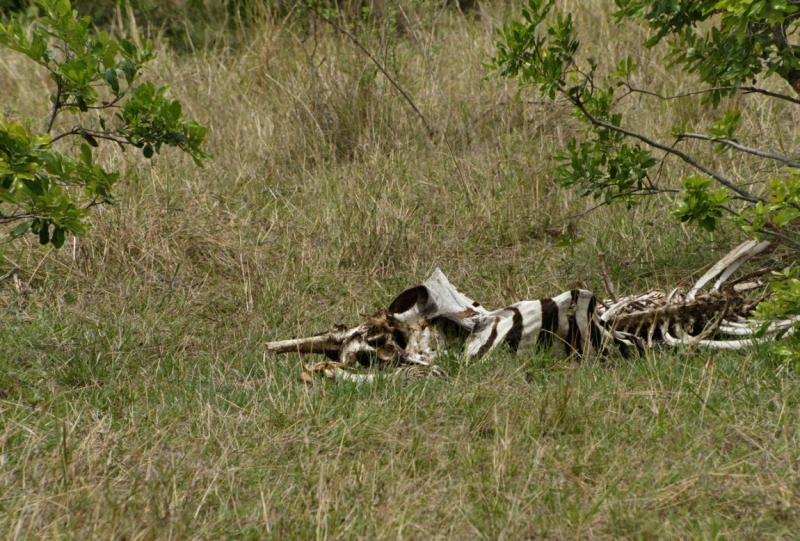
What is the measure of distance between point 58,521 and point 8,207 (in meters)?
3.67

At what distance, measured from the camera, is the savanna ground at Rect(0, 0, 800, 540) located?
8.29ft

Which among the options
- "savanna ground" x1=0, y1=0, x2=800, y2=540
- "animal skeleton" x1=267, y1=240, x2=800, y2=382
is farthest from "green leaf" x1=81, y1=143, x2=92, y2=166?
"animal skeleton" x1=267, y1=240, x2=800, y2=382

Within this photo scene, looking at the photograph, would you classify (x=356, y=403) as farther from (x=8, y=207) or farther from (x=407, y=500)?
(x=8, y=207)

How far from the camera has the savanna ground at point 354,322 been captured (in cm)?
253

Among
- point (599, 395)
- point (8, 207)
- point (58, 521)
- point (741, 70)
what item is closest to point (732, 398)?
point (599, 395)

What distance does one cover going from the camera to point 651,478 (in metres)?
2.63

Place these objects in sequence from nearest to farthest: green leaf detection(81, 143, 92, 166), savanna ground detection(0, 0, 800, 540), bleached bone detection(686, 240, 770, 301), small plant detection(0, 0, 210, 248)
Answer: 1. savanna ground detection(0, 0, 800, 540)
2. small plant detection(0, 0, 210, 248)
3. green leaf detection(81, 143, 92, 166)
4. bleached bone detection(686, 240, 770, 301)

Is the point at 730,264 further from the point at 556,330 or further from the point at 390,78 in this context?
the point at 390,78

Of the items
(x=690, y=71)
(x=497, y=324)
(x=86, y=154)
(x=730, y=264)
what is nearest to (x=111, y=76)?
(x=86, y=154)

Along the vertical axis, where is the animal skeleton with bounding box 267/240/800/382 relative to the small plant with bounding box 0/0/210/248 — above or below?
below

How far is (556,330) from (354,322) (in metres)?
1.18

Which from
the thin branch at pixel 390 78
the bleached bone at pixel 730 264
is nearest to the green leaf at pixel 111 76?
the bleached bone at pixel 730 264

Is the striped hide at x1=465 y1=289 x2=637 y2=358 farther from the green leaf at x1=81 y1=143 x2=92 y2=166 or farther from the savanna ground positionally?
the green leaf at x1=81 y1=143 x2=92 y2=166

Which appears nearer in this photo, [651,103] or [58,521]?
[58,521]
